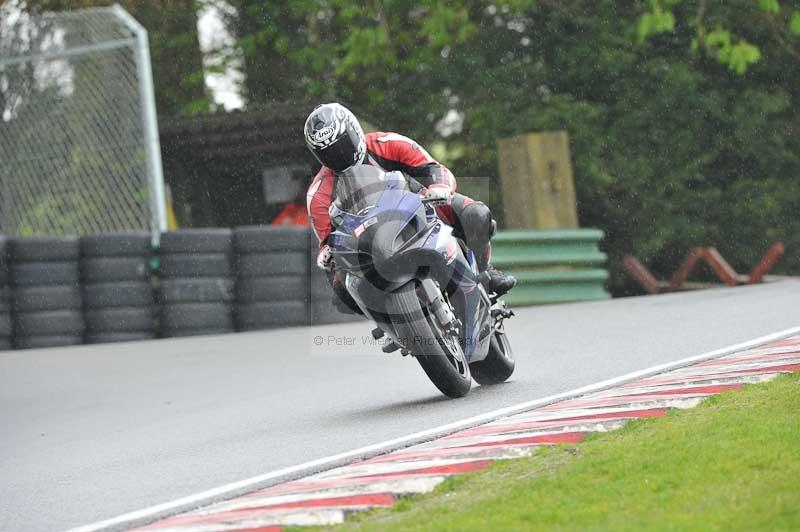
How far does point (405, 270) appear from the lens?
738cm

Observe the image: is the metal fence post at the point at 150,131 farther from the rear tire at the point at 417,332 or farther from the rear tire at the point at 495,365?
the rear tire at the point at 417,332

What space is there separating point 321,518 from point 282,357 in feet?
22.8

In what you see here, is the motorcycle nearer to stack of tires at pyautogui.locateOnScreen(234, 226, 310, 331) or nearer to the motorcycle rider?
the motorcycle rider

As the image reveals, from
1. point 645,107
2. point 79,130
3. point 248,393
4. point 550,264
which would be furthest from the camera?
point 645,107

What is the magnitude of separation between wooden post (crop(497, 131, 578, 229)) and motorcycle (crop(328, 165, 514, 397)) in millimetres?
9829

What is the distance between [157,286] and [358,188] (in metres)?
7.35

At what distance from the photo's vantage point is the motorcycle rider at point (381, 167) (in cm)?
739

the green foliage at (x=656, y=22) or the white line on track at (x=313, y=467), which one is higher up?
the green foliage at (x=656, y=22)

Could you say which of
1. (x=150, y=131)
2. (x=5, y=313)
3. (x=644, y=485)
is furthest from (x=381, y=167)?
(x=150, y=131)

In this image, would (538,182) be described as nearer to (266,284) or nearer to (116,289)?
(266,284)

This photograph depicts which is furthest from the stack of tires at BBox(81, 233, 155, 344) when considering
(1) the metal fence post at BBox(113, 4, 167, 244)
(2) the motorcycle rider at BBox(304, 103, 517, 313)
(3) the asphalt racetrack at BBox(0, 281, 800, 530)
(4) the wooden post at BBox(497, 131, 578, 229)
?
(2) the motorcycle rider at BBox(304, 103, 517, 313)

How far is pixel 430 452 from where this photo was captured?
Result: 19.6 ft

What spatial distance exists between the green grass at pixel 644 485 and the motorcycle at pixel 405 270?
5.54 feet

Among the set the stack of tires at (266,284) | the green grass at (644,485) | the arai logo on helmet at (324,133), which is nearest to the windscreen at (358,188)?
the arai logo on helmet at (324,133)
